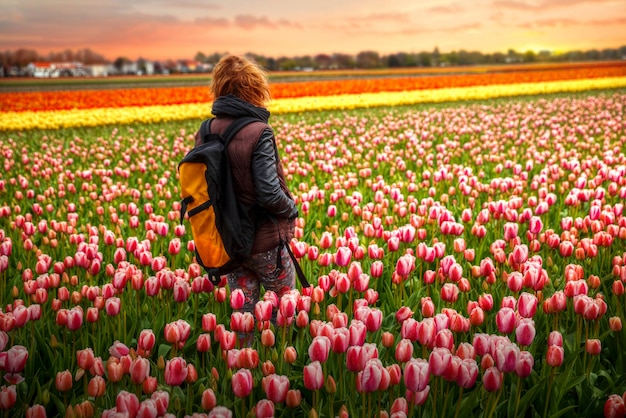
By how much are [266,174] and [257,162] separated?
3.2 inches

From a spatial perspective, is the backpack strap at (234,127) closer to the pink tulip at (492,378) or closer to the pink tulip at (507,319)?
the pink tulip at (507,319)

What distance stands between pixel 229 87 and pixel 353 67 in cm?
9421

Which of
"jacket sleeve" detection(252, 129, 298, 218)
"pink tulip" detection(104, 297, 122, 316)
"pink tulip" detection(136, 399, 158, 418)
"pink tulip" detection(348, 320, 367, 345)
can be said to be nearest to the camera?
"pink tulip" detection(136, 399, 158, 418)

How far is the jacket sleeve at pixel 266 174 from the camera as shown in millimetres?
2959

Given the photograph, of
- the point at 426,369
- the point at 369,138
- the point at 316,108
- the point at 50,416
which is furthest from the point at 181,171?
the point at 316,108

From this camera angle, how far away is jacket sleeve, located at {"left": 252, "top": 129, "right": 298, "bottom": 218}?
9.71 feet

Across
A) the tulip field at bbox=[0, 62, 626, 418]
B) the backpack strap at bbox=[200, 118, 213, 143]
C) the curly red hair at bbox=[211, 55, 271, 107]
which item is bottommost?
the tulip field at bbox=[0, 62, 626, 418]

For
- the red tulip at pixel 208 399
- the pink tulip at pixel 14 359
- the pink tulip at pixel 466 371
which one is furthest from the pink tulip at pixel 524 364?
the pink tulip at pixel 14 359

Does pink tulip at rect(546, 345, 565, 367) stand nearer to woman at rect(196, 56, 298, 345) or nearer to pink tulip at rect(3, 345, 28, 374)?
woman at rect(196, 56, 298, 345)

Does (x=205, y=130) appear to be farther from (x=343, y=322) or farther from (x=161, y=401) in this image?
(x=161, y=401)

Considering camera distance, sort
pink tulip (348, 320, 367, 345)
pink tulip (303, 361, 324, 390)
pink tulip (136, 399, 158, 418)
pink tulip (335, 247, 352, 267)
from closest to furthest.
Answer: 1. pink tulip (136, 399, 158, 418)
2. pink tulip (303, 361, 324, 390)
3. pink tulip (348, 320, 367, 345)
4. pink tulip (335, 247, 352, 267)

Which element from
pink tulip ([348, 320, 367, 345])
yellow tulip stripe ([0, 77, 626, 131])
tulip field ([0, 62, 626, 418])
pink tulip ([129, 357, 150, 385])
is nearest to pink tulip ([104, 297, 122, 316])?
tulip field ([0, 62, 626, 418])

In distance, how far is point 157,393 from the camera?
6.29 feet

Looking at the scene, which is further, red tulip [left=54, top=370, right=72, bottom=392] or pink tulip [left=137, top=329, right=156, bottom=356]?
pink tulip [left=137, top=329, right=156, bottom=356]
